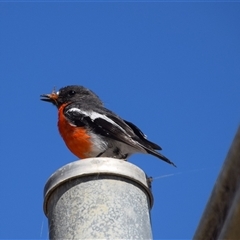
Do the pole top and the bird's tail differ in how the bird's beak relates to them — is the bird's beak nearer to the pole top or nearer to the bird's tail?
the bird's tail

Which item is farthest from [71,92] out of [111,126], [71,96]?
[111,126]

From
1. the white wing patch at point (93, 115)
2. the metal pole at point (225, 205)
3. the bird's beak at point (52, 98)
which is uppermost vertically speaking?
the bird's beak at point (52, 98)

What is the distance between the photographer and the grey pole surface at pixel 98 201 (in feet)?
10.2

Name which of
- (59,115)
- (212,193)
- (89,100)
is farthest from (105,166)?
(89,100)

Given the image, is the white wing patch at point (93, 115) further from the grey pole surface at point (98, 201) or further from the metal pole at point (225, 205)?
the metal pole at point (225, 205)

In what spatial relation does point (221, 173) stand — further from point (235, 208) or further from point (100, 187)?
point (100, 187)

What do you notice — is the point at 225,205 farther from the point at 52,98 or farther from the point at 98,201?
the point at 52,98

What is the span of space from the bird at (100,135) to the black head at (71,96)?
0.66 meters

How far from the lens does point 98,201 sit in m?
3.22

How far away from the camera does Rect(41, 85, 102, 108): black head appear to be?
820cm

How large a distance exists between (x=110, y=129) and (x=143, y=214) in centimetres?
354

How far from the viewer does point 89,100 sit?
321 inches

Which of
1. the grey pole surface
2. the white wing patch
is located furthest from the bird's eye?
the grey pole surface

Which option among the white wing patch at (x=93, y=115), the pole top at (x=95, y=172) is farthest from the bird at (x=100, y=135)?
the pole top at (x=95, y=172)
